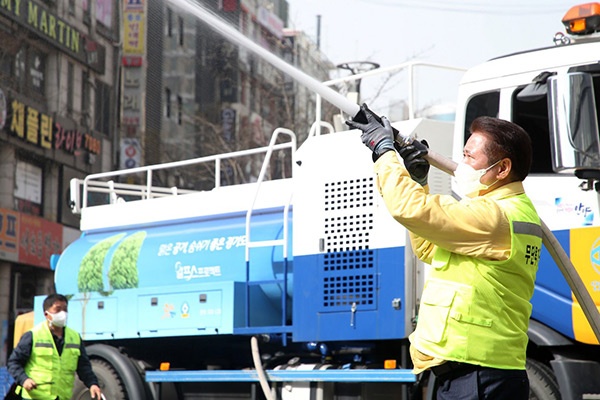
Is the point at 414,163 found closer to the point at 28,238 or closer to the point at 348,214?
the point at 348,214

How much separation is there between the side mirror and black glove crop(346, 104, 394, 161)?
2.35 metres

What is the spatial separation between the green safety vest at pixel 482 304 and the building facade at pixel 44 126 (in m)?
24.8

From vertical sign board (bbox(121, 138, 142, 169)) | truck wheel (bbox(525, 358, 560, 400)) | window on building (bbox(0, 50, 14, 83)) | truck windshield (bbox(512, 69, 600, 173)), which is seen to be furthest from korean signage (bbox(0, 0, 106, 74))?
truck windshield (bbox(512, 69, 600, 173))

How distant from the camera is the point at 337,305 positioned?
8281mm

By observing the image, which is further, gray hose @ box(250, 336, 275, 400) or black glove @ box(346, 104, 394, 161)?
gray hose @ box(250, 336, 275, 400)

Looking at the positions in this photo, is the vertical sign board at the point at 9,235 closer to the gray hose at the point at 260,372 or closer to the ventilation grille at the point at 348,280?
the gray hose at the point at 260,372

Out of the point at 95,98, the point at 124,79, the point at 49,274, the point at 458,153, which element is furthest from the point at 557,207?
the point at 124,79

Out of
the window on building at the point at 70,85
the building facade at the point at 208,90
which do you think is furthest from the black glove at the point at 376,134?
the window on building at the point at 70,85

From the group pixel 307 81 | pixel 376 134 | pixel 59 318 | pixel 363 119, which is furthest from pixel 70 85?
pixel 376 134

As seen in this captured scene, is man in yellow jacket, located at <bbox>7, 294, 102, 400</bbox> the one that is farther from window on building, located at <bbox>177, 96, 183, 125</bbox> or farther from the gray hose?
window on building, located at <bbox>177, 96, 183, 125</bbox>

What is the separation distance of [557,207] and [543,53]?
103 centimetres

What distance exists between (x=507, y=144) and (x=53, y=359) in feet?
20.5

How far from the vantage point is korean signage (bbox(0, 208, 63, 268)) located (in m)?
28.0

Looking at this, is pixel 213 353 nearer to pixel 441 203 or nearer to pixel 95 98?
pixel 441 203
